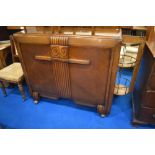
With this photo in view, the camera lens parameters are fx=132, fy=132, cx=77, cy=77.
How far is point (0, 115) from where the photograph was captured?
5.53ft

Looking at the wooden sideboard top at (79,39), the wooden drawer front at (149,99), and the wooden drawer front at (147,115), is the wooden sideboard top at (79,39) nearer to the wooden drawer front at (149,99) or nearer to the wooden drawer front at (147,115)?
the wooden drawer front at (149,99)

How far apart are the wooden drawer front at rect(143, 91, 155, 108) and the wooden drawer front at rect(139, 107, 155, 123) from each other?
0.05m

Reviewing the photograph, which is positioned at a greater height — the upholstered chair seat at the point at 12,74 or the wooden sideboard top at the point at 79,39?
the wooden sideboard top at the point at 79,39

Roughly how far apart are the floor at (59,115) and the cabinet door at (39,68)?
0.22m

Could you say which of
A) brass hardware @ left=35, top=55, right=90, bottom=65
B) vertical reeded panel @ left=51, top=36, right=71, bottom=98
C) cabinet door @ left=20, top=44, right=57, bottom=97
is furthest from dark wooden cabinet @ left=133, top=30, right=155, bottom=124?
cabinet door @ left=20, top=44, right=57, bottom=97

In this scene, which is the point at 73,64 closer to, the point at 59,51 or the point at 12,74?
the point at 59,51

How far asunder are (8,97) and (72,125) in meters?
1.09

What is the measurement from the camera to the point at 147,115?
1.32 meters

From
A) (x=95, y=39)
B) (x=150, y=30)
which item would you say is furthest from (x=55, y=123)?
(x=150, y=30)

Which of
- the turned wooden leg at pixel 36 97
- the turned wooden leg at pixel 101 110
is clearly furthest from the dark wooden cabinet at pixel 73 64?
the turned wooden leg at pixel 36 97

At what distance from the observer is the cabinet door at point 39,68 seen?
4.37 ft

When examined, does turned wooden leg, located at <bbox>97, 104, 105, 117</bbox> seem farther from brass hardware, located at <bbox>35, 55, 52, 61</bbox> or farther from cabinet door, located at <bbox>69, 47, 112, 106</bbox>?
brass hardware, located at <bbox>35, 55, 52, 61</bbox>

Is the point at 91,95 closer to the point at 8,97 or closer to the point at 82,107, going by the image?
the point at 82,107

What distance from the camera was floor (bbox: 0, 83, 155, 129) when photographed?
4.99 ft
